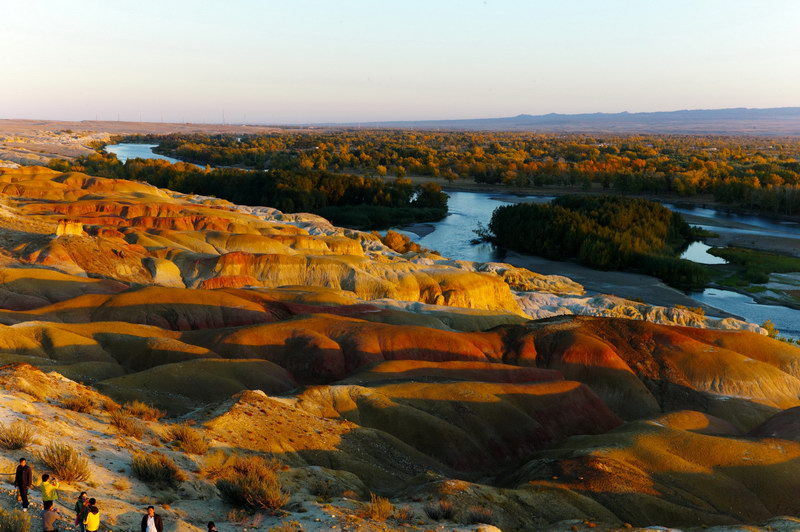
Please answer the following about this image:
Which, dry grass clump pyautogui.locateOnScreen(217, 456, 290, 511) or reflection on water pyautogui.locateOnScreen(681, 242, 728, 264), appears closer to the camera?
dry grass clump pyautogui.locateOnScreen(217, 456, 290, 511)

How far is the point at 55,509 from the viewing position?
12.3m

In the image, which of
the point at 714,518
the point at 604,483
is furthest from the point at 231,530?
the point at 714,518

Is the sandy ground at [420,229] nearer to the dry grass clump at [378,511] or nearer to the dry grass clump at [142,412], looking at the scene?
the dry grass clump at [142,412]

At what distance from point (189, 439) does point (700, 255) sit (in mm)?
85330

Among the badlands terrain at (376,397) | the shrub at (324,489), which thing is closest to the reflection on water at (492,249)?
the badlands terrain at (376,397)

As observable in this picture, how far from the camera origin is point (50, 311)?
3694 cm

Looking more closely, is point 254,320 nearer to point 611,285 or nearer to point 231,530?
point 231,530

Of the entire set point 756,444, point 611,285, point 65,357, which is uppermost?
point 65,357

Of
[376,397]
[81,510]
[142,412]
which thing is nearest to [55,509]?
[81,510]

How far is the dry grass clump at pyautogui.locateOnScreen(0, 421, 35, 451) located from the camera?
14.4 metres

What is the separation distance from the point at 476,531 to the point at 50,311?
31.3 metres

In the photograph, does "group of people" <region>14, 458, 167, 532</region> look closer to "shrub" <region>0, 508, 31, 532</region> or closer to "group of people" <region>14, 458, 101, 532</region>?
"group of people" <region>14, 458, 101, 532</region>

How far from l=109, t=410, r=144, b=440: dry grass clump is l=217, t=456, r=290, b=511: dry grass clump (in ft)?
10.5

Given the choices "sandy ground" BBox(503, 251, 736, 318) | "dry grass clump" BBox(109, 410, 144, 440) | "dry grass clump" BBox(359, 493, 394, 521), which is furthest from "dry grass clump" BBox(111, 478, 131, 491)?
"sandy ground" BBox(503, 251, 736, 318)
